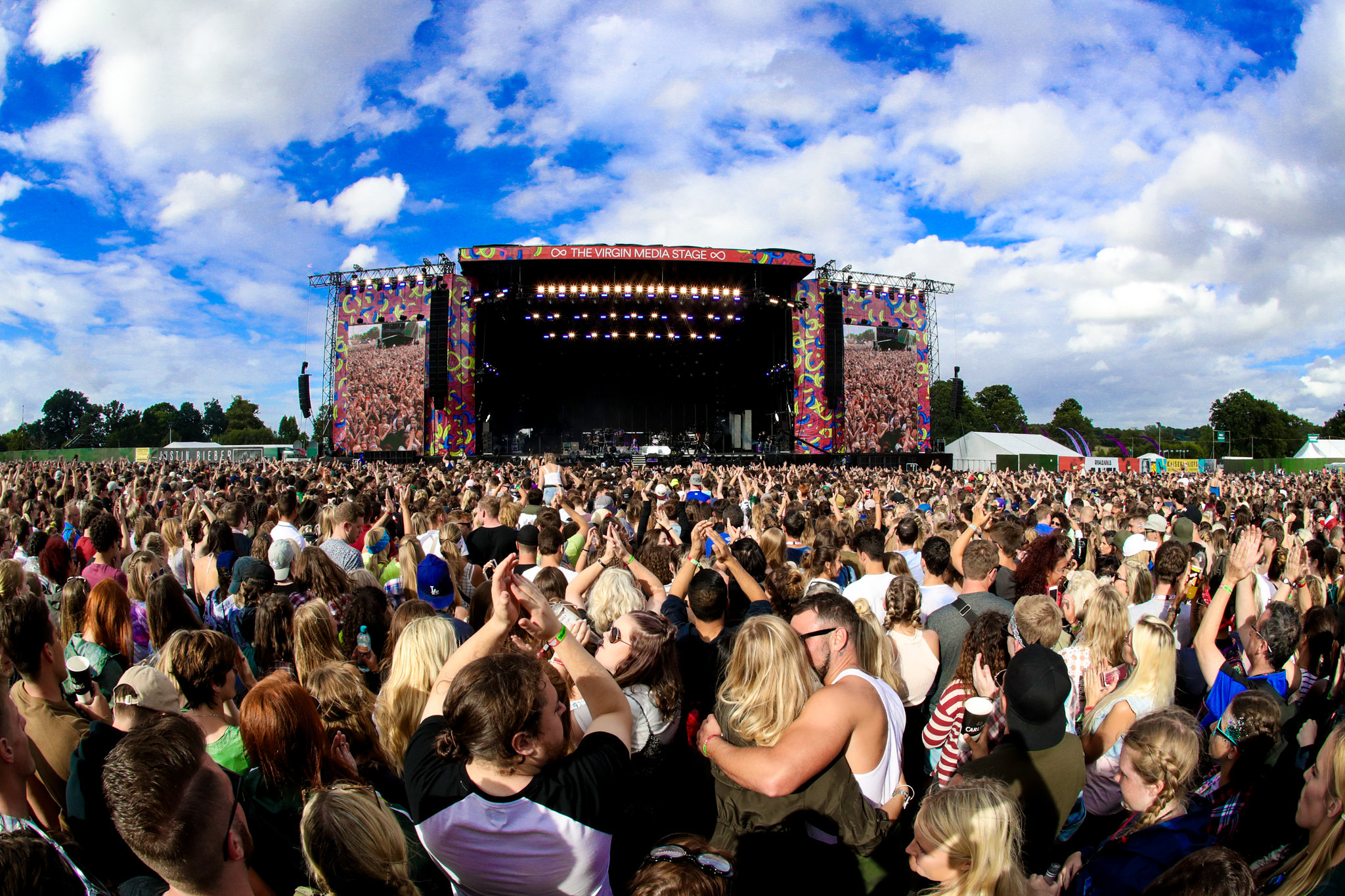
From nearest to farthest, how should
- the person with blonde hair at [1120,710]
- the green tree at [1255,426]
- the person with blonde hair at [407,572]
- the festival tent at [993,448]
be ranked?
the person with blonde hair at [1120,710], the person with blonde hair at [407,572], the festival tent at [993,448], the green tree at [1255,426]

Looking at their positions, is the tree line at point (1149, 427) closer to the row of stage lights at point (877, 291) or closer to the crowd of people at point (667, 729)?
the row of stage lights at point (877, 291)

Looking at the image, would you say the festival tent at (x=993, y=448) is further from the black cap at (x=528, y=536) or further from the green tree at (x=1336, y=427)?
the green tree at (x=1336, y=427)

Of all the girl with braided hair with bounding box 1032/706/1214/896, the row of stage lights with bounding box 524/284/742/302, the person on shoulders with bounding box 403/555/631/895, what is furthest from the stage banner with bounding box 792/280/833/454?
the person on shoulders with bounding box 403/555/631/895

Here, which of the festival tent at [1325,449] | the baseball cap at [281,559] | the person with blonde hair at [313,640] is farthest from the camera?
the festival tent at [1325,449]

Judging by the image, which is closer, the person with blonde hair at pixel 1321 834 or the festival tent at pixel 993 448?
the person with blonde hair at pixel 1321 834

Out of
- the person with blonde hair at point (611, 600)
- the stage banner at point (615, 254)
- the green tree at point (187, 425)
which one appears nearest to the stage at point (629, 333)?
the stage banner at point (615, 254)

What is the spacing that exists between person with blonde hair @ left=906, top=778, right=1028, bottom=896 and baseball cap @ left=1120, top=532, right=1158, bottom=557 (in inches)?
218

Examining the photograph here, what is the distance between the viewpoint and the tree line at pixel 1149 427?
214ft

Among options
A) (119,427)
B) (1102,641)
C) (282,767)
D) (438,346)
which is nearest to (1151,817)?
(1102,641)

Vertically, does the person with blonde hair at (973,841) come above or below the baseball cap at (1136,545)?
below

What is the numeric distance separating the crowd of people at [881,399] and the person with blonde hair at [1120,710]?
86.1ft

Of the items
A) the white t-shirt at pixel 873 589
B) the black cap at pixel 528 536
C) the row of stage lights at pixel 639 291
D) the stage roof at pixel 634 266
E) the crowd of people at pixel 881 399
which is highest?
the stage roof at pixel 634 266

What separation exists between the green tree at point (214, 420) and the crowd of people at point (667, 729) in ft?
388

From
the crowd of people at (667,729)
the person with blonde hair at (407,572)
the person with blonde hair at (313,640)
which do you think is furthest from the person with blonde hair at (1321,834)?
the person with blonde hair at (407,572)
